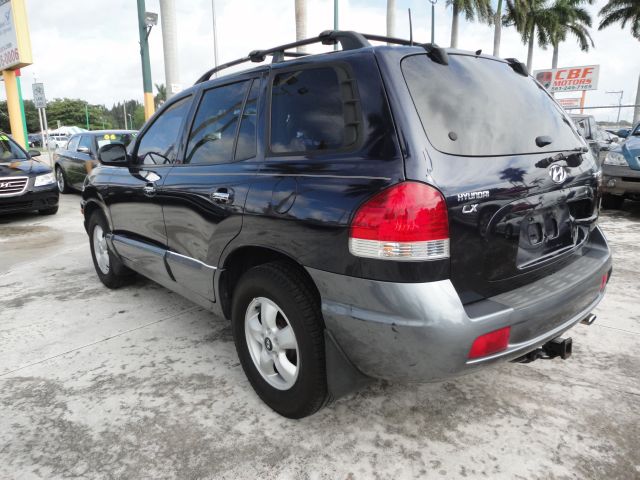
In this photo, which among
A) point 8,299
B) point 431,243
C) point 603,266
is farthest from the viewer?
point 8,299

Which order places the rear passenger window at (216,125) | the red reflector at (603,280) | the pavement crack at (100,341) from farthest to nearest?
the pavement crack at (100,341) → the rear passenger window at (216,125) → the red reflector at (603,280)

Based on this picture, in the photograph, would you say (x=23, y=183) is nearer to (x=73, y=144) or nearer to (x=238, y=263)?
(x=73, y=144)

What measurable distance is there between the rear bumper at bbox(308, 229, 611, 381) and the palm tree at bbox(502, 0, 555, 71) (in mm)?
34064

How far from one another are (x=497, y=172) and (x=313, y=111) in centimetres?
87

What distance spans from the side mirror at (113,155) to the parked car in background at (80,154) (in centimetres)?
611

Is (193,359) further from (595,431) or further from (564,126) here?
(564,126)

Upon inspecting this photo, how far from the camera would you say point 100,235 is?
449cm

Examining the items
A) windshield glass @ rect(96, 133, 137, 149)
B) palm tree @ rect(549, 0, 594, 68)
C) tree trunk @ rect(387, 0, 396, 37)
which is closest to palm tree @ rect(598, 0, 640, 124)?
palm tree @ rect(549, 0, 594, 68)

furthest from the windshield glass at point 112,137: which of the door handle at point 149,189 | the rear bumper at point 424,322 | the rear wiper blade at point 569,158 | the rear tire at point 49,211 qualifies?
the rear wiper blade at point 569,158

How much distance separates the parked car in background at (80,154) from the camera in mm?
9891

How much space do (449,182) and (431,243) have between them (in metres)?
0.25

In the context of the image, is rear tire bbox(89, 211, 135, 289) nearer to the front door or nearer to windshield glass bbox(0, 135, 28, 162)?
the front door

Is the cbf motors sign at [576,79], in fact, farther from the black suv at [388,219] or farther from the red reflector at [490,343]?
the red reflector at [490,343]

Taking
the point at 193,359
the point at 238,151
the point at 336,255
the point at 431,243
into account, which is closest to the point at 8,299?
the point at 193,359
